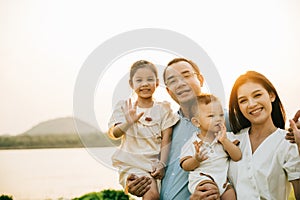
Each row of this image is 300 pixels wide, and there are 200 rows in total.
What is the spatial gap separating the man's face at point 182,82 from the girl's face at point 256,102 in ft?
0.72

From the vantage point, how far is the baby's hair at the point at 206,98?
88.2 inches

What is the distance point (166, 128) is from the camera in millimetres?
2309

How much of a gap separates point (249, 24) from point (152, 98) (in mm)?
832

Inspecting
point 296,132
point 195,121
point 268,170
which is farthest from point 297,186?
point 195,121

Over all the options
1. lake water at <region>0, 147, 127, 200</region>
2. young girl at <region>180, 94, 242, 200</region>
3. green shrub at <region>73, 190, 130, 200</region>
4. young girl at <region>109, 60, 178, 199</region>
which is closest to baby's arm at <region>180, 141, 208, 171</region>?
young girl at <region>180, 94, 242, 200</region>

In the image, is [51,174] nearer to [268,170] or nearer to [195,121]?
[195,121]

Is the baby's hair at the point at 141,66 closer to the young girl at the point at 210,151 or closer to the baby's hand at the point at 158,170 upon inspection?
the young girl at the point at 210,151

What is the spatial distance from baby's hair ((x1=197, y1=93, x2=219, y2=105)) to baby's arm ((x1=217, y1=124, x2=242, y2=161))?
13 centimetres

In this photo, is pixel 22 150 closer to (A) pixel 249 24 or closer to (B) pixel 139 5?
(B) pixel 139 5

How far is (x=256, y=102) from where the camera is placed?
2.22m

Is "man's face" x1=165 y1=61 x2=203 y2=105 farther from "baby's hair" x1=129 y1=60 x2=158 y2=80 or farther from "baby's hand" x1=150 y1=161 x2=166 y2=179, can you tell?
"baby's hand" x1=150 y1=161 x2=166 y2=179

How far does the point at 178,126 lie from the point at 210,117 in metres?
0.18

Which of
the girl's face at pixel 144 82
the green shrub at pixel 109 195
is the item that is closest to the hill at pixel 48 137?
the green shrub at pixel 109 195

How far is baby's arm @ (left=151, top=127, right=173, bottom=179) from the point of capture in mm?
2258
